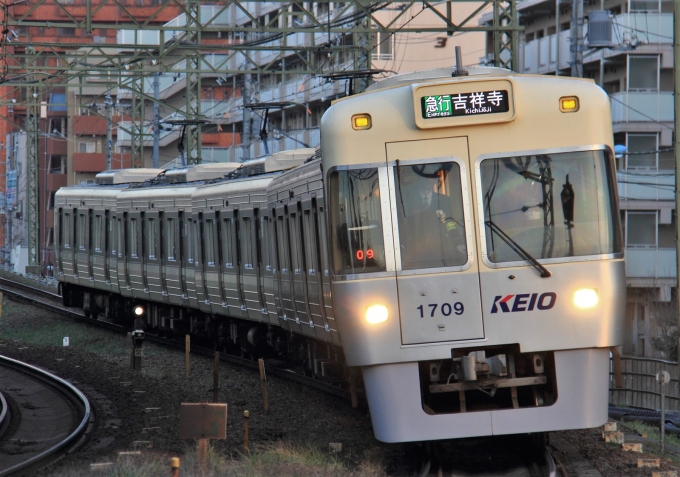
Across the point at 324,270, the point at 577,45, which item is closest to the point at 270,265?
the point at 324,270

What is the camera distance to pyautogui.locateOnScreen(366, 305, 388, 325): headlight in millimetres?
9109

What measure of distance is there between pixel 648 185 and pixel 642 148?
1087 millimetres

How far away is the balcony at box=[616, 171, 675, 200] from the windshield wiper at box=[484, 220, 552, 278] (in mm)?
24628

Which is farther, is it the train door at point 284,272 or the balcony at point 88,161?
the balcony at point 88,161

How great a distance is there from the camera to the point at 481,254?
357 inches

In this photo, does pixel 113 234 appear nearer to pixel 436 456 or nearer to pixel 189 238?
pixel 189 238

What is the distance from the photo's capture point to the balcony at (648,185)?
3297cm

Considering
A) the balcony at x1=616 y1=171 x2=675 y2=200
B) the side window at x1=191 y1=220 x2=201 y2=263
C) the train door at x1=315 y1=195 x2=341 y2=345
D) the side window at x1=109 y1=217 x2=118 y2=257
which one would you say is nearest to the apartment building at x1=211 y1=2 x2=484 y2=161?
the balcony at x1=616 y1=171 x2=675 y2=200

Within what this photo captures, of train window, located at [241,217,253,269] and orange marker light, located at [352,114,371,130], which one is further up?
orange marker light, located at [352,114,371,130]

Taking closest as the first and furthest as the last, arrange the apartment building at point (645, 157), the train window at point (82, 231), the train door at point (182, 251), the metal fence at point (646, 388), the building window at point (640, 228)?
the metal fence at point (646, 388)
the train door at point (182, 251)
the train window at point (82, 231)
the apartment building at point (645, 157)
the building window at point (640, 228)

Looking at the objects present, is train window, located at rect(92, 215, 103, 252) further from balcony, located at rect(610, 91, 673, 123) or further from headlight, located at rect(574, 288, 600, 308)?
headlight, located at rect(574, 288, 600, 308)

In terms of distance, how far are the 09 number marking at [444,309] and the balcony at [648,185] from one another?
2479cm

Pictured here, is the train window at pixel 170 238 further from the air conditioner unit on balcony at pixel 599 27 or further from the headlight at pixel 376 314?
the headlight at pixel 376 314

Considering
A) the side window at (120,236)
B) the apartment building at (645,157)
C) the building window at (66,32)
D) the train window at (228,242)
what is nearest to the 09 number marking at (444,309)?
the train window at (228,242)
